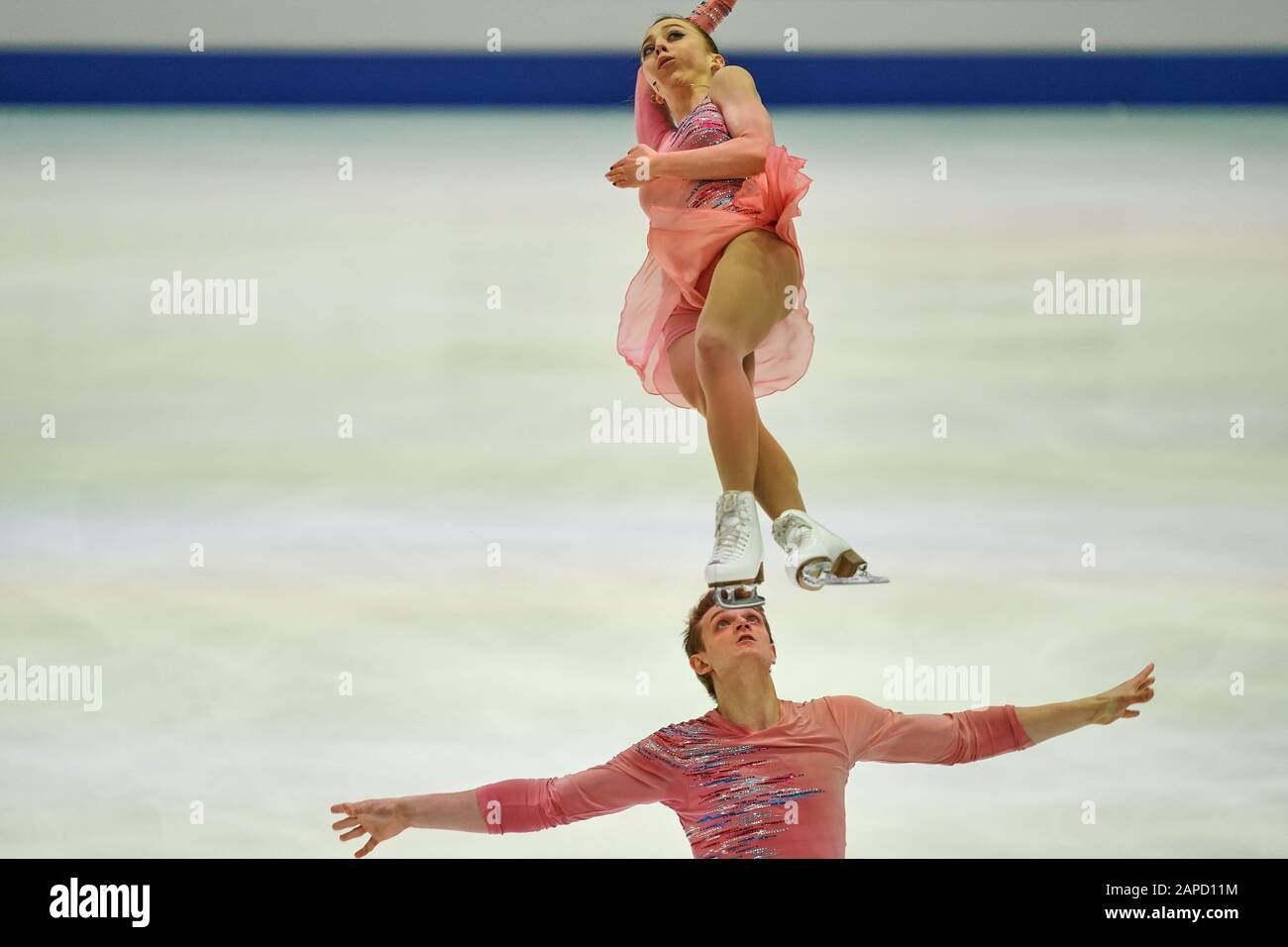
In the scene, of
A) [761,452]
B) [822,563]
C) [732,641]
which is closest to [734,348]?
[761,452]

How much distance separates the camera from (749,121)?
11.0ft

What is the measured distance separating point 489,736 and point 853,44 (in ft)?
10.8

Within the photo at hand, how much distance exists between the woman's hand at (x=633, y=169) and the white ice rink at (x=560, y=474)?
4.26 ft

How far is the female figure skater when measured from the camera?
324cm

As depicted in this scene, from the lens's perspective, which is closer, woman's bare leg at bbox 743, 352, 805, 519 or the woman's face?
woman's bare leg at bbox 743, 352, 805, 519

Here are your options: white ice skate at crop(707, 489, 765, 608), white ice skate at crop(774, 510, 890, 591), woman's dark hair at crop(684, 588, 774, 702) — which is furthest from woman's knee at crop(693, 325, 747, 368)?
woman's dark hair at crop(684, 588, 774, 702)

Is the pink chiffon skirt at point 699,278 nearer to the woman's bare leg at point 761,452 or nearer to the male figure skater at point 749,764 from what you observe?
the woman's bare leg at point 761,452

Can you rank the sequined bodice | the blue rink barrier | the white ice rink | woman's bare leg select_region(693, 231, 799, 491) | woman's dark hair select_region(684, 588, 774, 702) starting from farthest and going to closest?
the blue rink barrier < the white ice rink < woman's dark hair select_region(684, 588, 774, 702) < the sequined bodice < woman's bare leg select_region(693, 231, 799, 491)

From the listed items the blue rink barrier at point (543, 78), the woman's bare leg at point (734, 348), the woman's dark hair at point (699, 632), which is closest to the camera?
the woman's bare leg at point (734, 348)

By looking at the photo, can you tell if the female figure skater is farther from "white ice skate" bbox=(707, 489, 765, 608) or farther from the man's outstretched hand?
the man's outstretched hand

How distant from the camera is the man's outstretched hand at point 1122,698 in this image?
3.43 metres

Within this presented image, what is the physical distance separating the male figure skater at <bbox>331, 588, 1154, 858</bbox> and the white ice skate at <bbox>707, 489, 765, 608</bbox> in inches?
1.4

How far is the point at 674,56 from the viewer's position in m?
3.50

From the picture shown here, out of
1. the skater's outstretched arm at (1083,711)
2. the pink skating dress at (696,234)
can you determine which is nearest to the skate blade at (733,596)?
the pink skating dress at (696,234)
